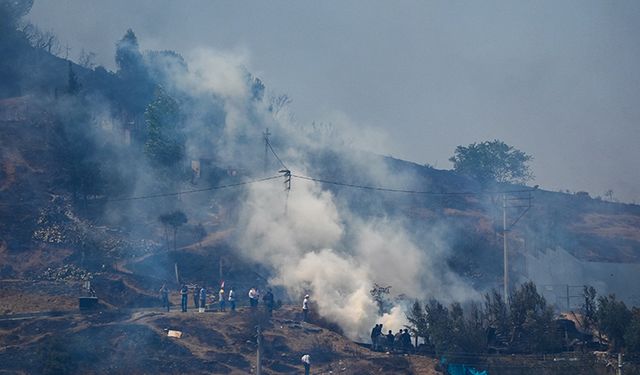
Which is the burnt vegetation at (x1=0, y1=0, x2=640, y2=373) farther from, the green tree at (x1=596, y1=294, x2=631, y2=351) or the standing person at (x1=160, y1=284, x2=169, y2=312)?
the standing person at (x1=160, y1=284, x2=169, y2=312)

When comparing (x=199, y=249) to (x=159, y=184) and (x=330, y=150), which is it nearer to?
(x=159, y=184)

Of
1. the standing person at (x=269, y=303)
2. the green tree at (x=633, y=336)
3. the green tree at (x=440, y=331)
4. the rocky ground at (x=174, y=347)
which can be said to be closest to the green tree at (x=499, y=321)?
the green tree at (x=440, y=331)

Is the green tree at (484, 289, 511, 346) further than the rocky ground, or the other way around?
the green tree at (484, 289, 511, 346)

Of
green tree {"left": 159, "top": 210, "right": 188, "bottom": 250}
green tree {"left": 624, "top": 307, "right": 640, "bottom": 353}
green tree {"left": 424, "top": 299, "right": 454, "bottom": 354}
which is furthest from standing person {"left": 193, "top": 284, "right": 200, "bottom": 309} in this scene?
green tree {"left": 624, "top": 307, "right": 640, "bottom": 353}

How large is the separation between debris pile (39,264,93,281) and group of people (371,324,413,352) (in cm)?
1763

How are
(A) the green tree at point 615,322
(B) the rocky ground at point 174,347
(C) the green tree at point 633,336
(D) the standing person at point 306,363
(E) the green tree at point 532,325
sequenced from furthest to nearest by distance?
(A) the green tree at point 615,322, (E) the green tree at point 532,325, (C) the green tree at point 633,336, (D) the standing person at point 306,363, (B) the rocky ground at point 174,347

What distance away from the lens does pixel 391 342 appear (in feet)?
117

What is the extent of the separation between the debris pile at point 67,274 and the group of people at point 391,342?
57.9 ft

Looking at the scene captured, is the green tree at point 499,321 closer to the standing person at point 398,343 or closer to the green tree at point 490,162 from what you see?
the standing person at point 398,343

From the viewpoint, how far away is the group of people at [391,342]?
117 feet

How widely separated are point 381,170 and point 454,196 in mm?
8212

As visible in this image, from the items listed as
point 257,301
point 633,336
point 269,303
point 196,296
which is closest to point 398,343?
point 269,303

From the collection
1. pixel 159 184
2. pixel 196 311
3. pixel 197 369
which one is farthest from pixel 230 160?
pixel 197 369

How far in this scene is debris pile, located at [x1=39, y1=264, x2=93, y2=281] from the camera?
4166 centimetres
